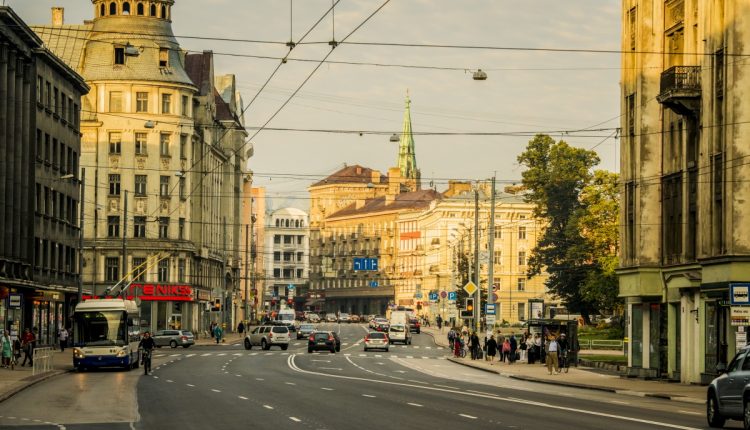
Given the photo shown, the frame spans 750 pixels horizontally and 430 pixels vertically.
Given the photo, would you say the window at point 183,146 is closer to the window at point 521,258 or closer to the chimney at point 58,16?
the chimney at point 58,16

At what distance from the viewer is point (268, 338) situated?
88.9 meters

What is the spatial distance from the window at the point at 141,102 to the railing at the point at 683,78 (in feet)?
204

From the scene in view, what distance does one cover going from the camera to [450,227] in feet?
570

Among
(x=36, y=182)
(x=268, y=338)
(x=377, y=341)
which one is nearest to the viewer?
(x=36, y=182)

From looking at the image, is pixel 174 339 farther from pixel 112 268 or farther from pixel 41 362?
pixel 41 362

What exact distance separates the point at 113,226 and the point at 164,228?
4025 millimetres

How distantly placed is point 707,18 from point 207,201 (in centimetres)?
7664

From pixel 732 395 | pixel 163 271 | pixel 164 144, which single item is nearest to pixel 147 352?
pixel 732 395

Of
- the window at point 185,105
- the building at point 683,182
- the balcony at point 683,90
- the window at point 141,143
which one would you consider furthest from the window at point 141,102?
Result: the balcony at point 683,90

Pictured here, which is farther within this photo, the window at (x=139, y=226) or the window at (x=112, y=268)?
the window at (x=139, y=226)

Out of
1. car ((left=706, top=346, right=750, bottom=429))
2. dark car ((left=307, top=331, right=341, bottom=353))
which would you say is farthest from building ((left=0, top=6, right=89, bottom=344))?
car ((left=706, top=346, right=750, bottom=429))

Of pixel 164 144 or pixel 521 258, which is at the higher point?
pixel 164 144

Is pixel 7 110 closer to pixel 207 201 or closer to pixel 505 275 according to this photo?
pixel 207 201

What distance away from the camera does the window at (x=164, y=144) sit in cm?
10556
